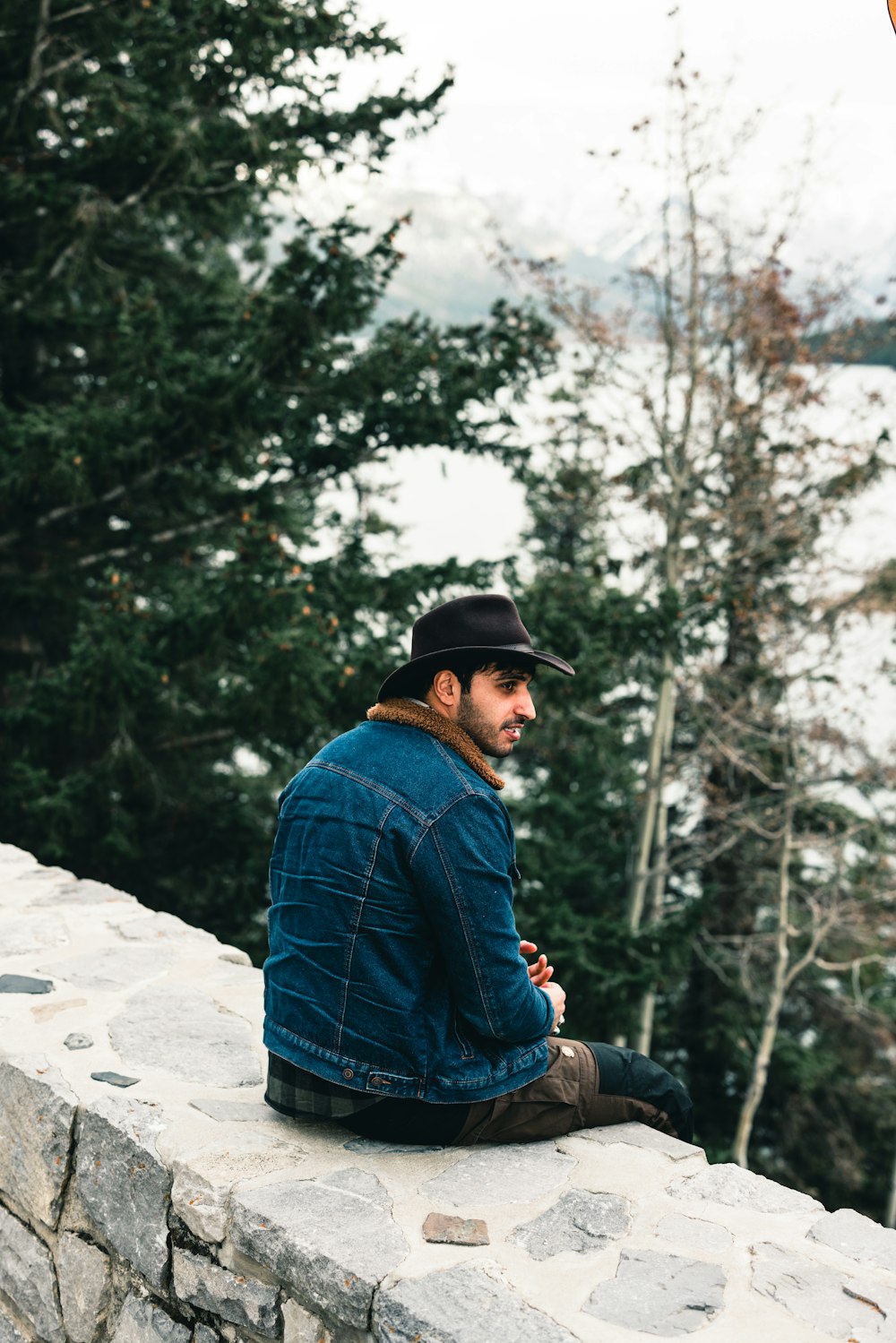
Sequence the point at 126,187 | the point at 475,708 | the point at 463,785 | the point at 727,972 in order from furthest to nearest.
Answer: the point at 727,972 < the point at 126,187 < the point at 475,708 < the point at 463,785

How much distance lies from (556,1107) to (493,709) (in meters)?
0.92

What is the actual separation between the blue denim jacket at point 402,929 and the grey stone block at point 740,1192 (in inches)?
16.4

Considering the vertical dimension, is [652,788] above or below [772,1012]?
above

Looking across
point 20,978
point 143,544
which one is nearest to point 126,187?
point 143,544

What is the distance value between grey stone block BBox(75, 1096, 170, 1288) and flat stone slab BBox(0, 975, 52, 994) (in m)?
0.75

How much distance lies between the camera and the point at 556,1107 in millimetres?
2389

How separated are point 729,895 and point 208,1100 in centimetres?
1404

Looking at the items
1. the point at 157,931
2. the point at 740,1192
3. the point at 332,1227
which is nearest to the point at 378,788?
the point at 332,1227

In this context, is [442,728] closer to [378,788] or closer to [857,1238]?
[378,788]

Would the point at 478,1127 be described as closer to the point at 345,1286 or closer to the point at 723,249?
the point at 345,1286

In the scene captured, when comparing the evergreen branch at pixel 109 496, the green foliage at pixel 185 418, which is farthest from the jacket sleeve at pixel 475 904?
the evergreen branch at pixel 109 496

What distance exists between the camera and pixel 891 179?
12141 mm

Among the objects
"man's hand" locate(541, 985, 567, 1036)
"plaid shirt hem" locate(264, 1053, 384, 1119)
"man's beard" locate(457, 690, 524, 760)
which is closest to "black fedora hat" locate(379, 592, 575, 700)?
"man's beard" locate(457, 690, 524, 760)

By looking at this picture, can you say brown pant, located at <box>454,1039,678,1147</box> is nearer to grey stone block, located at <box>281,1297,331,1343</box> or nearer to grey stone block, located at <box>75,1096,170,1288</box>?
grey stone block, located at <box>281,1297,331,1343</box>
